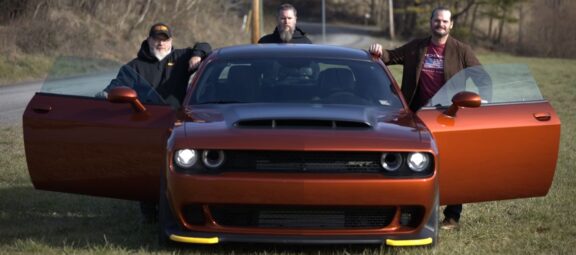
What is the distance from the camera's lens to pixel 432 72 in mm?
8188

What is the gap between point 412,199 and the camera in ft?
19.2

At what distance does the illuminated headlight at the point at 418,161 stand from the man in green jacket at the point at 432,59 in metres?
2.02

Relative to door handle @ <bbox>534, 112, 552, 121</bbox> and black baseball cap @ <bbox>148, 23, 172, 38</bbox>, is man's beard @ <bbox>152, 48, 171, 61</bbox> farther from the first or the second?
door handle @ <bbox>534, 112, 552, 121</bbox>

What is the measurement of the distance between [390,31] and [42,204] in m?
75.2

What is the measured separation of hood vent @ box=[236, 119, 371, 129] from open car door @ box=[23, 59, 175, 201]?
0.70 meters

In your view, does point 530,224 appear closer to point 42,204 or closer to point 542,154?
point 542,154

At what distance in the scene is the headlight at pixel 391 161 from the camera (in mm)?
5895

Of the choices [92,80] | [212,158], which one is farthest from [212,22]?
[212,158]

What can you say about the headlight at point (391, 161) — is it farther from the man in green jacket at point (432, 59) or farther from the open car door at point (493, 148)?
the man in green jacket at point (432, 59)

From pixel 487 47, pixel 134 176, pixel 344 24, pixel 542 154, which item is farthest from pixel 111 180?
pixel 344 24

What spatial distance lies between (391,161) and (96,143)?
1.99 meters

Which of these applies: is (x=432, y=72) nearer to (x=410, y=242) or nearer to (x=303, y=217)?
(x=410, y=242)

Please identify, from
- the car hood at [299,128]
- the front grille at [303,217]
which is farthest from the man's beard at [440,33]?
the front grille at [303,217]

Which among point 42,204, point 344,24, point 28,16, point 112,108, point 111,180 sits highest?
point 112,108
